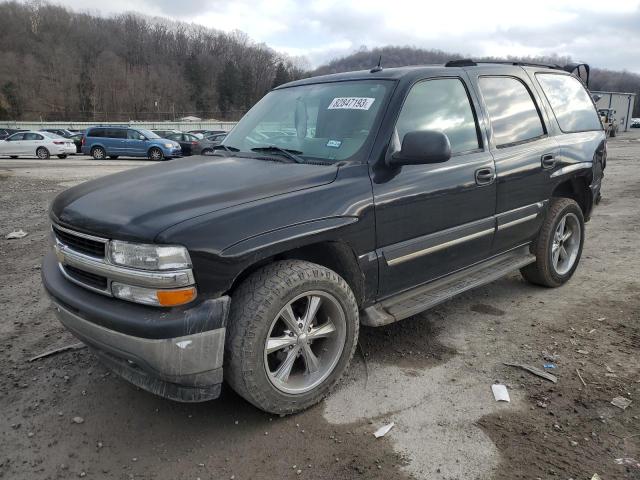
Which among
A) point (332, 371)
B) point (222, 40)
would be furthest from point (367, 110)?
point (222, 40)

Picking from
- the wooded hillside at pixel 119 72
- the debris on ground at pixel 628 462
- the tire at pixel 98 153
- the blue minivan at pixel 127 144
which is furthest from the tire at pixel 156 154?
the wooded hillside at pixel 119 72

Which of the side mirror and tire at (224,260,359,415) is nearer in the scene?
tire at (224,260,359,415)

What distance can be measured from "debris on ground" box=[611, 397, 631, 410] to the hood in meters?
2.05

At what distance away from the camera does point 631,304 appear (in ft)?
14.2

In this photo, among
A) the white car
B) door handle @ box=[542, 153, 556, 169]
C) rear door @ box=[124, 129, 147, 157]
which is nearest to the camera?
door handle @ box=[542, 153, 556, 169]

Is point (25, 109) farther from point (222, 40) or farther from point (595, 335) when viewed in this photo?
point (595, 335)

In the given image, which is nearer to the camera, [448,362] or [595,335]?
[448,362]

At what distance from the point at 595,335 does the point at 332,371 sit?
6.95 ft

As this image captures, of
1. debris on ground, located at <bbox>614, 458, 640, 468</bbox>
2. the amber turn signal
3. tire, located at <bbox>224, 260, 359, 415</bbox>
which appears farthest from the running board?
debris on ground, located at <bbox>614, 458, 640, 468</bbox>

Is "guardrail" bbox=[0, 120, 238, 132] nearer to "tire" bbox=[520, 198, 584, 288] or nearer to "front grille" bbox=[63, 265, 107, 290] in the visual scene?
"tire" bbox=[520, 198, 584, 288]

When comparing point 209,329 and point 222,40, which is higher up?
point 222,40

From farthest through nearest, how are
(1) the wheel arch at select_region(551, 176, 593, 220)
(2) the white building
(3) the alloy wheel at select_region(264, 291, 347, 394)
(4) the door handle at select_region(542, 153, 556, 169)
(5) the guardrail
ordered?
(5) the guardrail → (2) the white building → (1) the wheel arch at select_region(551, 176, 593, 220) → (4) the door handle at select_region(542, 153, 556, 169) → (3) the alloy wheel at select_region(264, 291, 347, 394)

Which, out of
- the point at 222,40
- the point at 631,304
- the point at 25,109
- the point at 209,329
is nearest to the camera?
the point at 209,329

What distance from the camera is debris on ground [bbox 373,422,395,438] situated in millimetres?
2672
